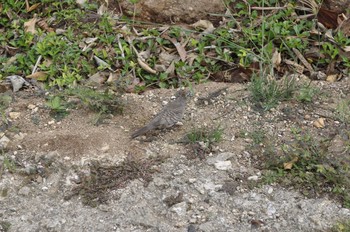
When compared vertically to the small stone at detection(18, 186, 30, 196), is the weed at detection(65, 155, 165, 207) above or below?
above

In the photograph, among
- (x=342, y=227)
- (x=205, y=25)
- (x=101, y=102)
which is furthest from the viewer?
(x=205, y=25)

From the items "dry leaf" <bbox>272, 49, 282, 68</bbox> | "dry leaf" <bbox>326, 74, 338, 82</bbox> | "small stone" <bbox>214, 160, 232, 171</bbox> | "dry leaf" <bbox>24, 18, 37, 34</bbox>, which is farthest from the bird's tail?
"dry leaf" <bbox>24, 18, 37, 34</bbox>

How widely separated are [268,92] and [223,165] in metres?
0.80

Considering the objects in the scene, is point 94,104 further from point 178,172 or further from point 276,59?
Answer: point 276,59

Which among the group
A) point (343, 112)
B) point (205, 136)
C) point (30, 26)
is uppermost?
point (343, 112)

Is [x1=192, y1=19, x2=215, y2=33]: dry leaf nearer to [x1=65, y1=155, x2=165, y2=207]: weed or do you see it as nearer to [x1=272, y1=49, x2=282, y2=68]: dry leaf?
[x1=272, y1=49, x2=282, y2=68]: dry leaf

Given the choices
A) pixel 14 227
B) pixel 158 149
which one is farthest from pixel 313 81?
pixel 14 227

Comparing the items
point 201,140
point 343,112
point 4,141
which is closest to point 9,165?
point 4,141

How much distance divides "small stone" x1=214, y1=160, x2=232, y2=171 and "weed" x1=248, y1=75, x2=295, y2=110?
67 cm

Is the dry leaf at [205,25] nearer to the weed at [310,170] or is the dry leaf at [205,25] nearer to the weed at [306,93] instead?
the weed at [306,93]

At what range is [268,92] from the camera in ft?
17.5

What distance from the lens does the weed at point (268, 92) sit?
5.32 metres

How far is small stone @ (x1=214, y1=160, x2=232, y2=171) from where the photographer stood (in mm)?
4828

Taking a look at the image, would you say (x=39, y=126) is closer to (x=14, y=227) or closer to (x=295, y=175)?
(x=14, y=227)
